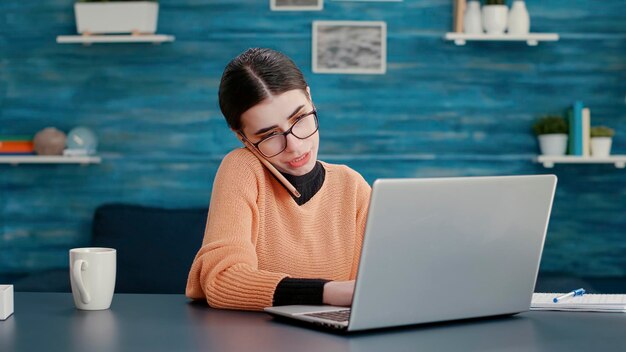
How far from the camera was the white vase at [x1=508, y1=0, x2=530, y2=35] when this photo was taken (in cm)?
363

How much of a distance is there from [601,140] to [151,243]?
6.18ft

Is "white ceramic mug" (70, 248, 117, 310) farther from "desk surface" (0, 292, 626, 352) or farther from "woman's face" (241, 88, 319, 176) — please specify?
"woman's face" (241, 88, 319, 176)

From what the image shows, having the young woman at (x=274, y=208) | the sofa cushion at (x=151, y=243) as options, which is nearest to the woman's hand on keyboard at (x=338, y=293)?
the young woman at (x=274, y=208)

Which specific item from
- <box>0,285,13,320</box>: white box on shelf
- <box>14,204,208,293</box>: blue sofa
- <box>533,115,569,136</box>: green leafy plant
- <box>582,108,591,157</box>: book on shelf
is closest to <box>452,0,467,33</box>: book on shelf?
<box>533,115,569,136</box>: green leafy plant

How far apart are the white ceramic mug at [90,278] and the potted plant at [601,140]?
2534mm

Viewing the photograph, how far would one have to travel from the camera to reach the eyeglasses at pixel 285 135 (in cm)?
184

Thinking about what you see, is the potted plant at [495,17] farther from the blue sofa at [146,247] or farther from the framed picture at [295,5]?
the blue sofa at [146,247]

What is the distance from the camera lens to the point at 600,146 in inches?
142

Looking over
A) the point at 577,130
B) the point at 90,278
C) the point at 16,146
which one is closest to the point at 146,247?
the point at 16,146

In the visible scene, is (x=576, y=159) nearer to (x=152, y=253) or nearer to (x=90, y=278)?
(x=152, y=253)

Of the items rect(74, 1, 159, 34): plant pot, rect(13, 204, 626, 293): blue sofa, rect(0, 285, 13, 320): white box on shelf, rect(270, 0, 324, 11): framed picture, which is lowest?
rect(13, 204, 626, 293): blue sofa

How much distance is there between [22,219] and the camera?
12.7ft

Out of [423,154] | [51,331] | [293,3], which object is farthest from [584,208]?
[51,331]

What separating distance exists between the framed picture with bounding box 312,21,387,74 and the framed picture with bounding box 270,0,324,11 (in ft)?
0.22
